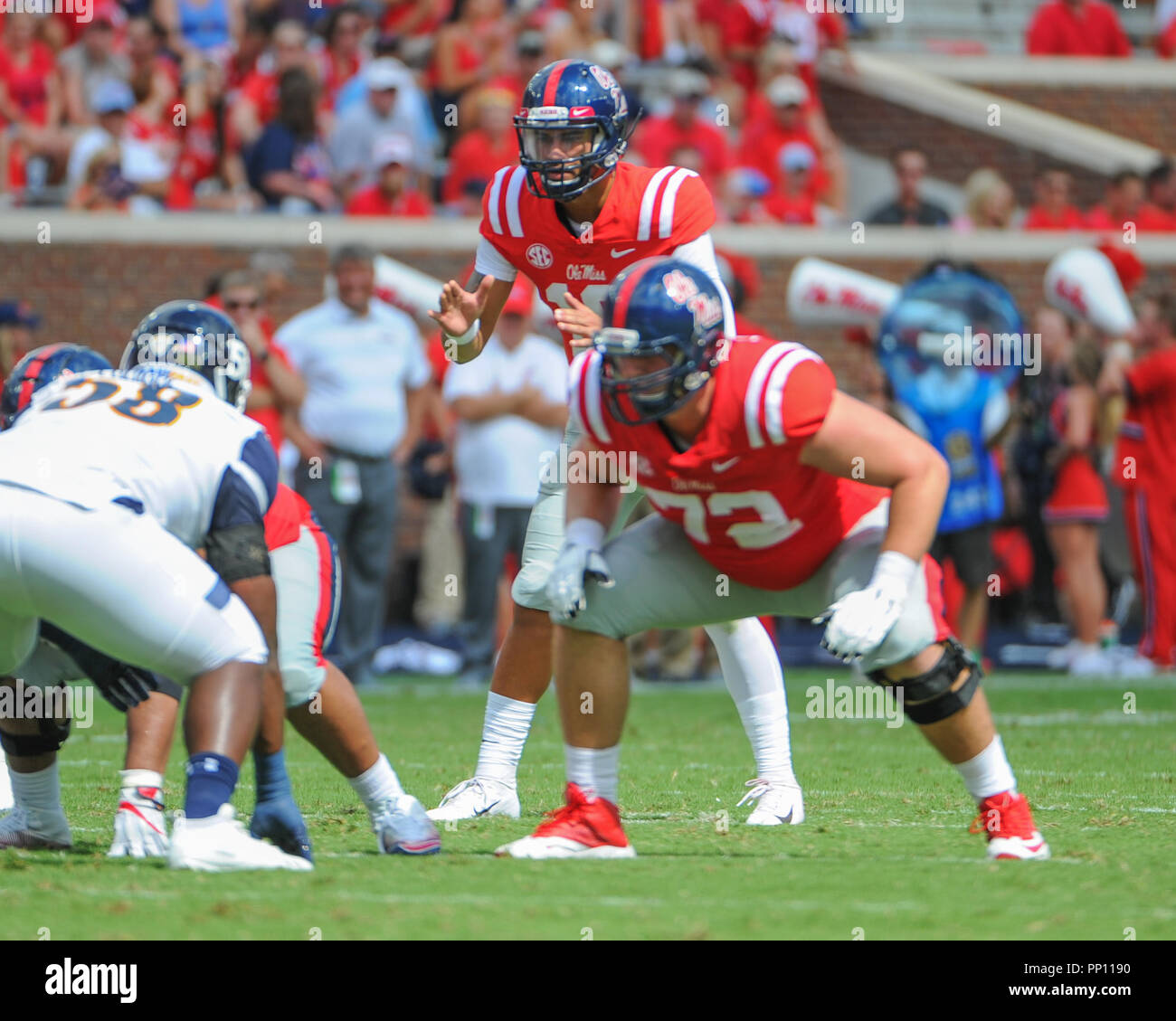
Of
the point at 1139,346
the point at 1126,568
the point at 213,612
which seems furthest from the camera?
the point at 1126,568

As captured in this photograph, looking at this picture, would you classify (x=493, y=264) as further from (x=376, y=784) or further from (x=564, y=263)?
(x=376, y=784)

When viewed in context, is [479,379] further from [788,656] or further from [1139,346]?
[1139,346]

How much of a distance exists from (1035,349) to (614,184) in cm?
735

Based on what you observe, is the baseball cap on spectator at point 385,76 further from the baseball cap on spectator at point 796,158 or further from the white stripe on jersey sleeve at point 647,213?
the white stripe on jersey sleeve at point 647,213

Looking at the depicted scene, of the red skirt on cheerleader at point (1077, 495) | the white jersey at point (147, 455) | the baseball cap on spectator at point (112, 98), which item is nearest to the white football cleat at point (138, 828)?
the white jersey at point (147, 455)

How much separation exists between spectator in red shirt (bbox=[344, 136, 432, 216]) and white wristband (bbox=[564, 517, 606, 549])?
965 cm

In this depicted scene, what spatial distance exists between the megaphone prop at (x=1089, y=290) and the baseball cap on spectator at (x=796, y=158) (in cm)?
273

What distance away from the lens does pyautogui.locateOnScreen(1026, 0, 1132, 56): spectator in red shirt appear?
58.9 feet

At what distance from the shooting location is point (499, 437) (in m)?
11.0

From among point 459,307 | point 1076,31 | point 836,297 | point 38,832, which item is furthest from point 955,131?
point 38,832

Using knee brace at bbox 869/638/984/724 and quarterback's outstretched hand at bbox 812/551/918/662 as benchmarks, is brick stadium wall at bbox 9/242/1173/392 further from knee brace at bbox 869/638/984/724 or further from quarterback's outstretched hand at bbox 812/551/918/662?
quarterback's outstretched hand at bbox 812/551/918/662

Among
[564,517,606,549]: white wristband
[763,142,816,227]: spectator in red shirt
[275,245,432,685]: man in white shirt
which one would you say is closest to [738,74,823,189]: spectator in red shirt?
[763,142,816,227]: spectator in red shirt

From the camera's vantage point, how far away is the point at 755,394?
4.54 metres

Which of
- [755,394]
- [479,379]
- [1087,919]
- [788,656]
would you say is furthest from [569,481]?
[788,656]
